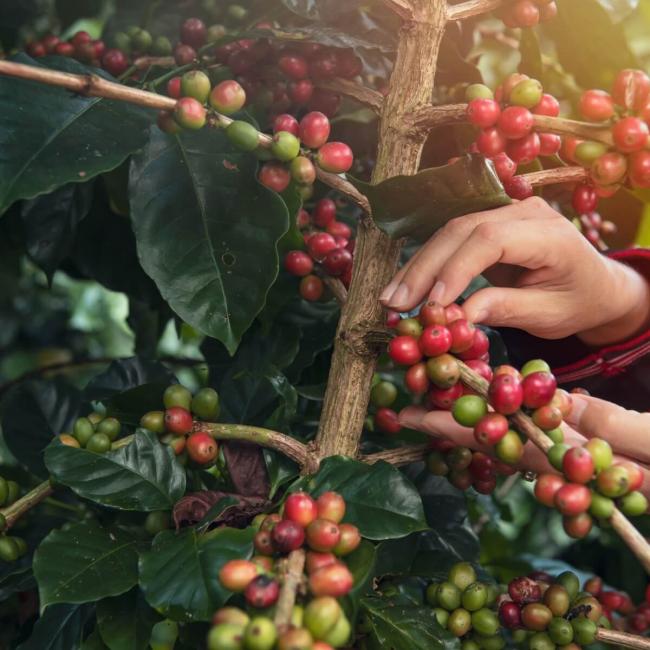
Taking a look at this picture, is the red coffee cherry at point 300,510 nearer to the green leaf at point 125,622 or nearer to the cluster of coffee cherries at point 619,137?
the green leaf at point 125,622

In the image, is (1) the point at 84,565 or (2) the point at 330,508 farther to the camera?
(1) the point at 84,565

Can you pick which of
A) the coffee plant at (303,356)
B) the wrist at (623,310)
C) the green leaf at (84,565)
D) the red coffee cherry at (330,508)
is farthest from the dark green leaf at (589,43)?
the green leaf at (84,565)

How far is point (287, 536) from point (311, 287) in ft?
1.87

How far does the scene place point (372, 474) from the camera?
975 millimetres

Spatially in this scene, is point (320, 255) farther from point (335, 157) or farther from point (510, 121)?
point (510, 121)

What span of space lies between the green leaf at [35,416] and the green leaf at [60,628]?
36 cm

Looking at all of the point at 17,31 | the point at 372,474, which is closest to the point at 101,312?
the point at 17,31

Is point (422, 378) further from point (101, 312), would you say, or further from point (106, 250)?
point (101, 312)

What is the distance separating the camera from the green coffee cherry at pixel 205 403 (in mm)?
1067

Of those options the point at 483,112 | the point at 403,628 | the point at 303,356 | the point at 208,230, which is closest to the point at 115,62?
the point at 208,230

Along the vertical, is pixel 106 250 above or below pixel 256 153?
below

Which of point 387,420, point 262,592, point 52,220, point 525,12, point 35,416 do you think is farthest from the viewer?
point 35,416

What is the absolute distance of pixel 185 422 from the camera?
104 centimetres

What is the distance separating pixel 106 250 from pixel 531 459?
95cm
